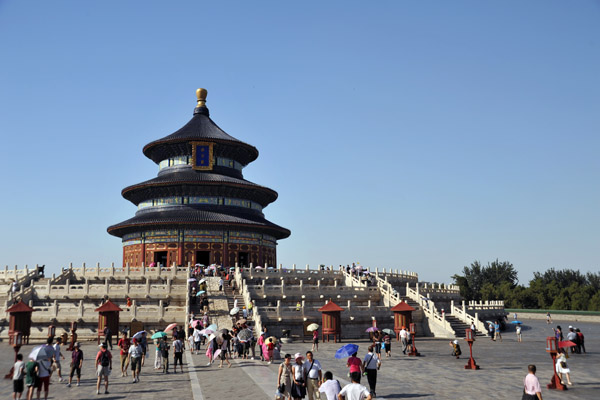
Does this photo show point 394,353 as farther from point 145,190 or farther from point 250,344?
point 145,190

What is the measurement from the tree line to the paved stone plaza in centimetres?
4998

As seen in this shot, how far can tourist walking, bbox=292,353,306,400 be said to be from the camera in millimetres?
13914

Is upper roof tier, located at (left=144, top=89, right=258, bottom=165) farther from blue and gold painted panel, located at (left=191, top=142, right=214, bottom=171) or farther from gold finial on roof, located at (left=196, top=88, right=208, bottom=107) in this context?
gold finial on roof, located at (left=196, top=88, right=208, bottom=107)

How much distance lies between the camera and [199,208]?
5788 centimetres

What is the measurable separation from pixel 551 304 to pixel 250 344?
208ft

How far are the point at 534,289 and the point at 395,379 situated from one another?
66.9 meters

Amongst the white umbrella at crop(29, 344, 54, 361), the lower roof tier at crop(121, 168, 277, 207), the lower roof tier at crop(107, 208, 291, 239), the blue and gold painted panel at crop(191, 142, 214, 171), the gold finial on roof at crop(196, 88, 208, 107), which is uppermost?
the gold finial on roof at crop(196, 88, 208, 107)

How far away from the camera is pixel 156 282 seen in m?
40.9

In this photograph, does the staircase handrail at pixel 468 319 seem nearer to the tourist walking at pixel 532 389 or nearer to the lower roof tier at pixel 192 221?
the lower roof tier at pixel 192 221

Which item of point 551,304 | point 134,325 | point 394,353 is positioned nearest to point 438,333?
point 394,353

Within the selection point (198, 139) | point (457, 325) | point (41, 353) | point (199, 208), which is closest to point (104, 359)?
point (41, 353)

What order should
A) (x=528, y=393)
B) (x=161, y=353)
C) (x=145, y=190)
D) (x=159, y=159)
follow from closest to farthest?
(x=528, y=393), (x=161, y=353), (x=145, y=190), (x=159, y=159)

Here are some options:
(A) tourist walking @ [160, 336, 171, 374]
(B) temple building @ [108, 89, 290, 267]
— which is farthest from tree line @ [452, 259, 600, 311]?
(A) tourist walking @ [160, 336, 171, 374]

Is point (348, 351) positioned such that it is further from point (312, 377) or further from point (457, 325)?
point (457, 325)
